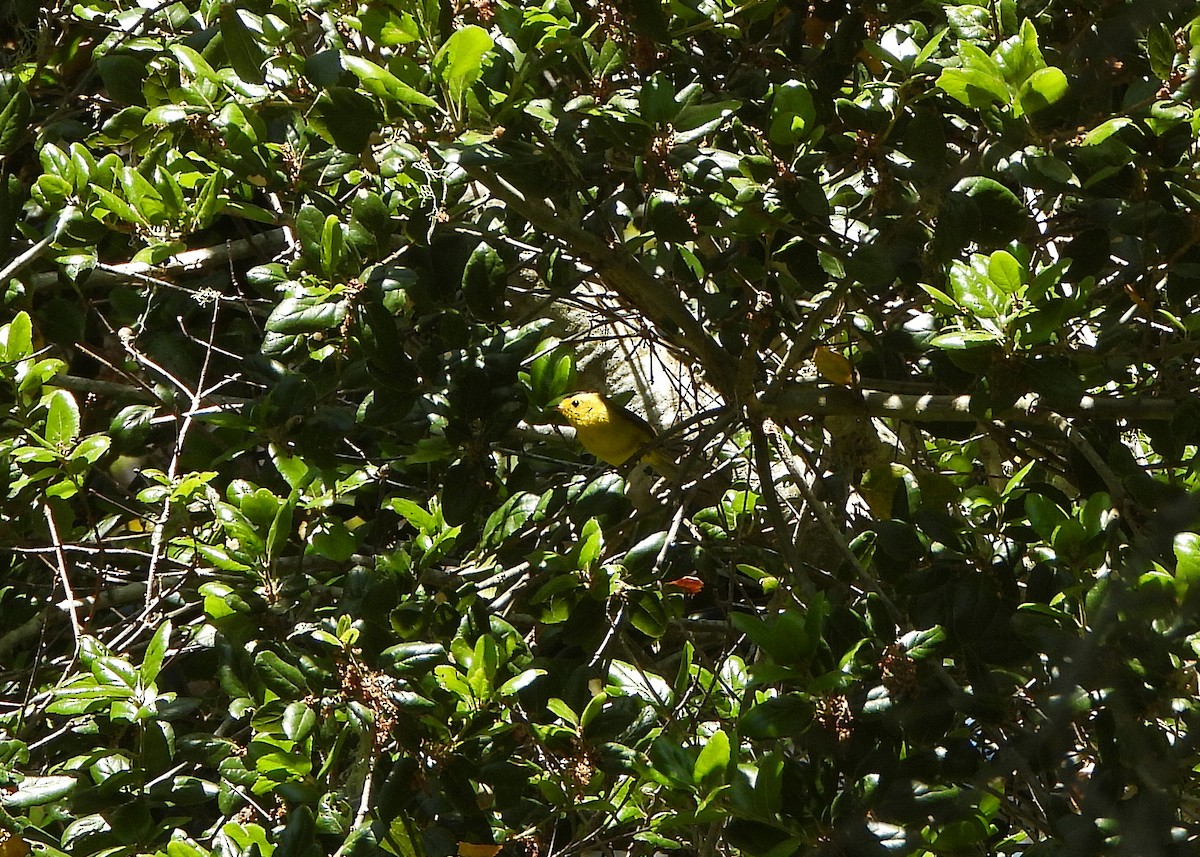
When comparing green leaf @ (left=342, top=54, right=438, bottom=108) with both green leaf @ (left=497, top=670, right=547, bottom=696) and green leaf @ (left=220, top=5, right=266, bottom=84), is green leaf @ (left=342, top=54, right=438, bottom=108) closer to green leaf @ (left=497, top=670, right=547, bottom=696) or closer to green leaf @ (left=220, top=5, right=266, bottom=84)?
green leaf @ (left=220, top=5, right=266, bottom=84)

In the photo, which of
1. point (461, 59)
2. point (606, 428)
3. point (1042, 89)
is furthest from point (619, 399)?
point (1042, 89)

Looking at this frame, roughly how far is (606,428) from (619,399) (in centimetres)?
21

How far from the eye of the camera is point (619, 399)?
2.09 m

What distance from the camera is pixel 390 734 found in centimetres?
141

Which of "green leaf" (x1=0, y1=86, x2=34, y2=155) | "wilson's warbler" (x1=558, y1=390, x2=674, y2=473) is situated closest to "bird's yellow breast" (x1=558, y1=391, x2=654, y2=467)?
"wilson's warbler" (x1=558, y1=390, x2=674, y2=473)

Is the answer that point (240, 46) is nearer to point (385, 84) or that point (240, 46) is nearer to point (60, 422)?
point (385, 84)

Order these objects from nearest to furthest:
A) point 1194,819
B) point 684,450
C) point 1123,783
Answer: point 1123,783 → point 1194,819 → point 684,450

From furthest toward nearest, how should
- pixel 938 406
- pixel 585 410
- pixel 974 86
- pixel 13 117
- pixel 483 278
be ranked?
pixel 13 117 → pixel 585 410 → pixel 483 278 → pixel 938 406 → pixel 974 86

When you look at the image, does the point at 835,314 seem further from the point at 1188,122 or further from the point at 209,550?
the point at 209,550

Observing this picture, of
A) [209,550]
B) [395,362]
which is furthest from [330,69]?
[209,550]

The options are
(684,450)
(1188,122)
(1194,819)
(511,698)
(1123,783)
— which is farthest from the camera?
(684,450)

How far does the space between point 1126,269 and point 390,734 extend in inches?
50.0

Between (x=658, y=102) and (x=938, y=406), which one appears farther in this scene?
(x=938, y=406)

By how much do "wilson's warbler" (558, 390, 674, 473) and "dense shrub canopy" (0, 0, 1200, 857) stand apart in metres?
0.12
